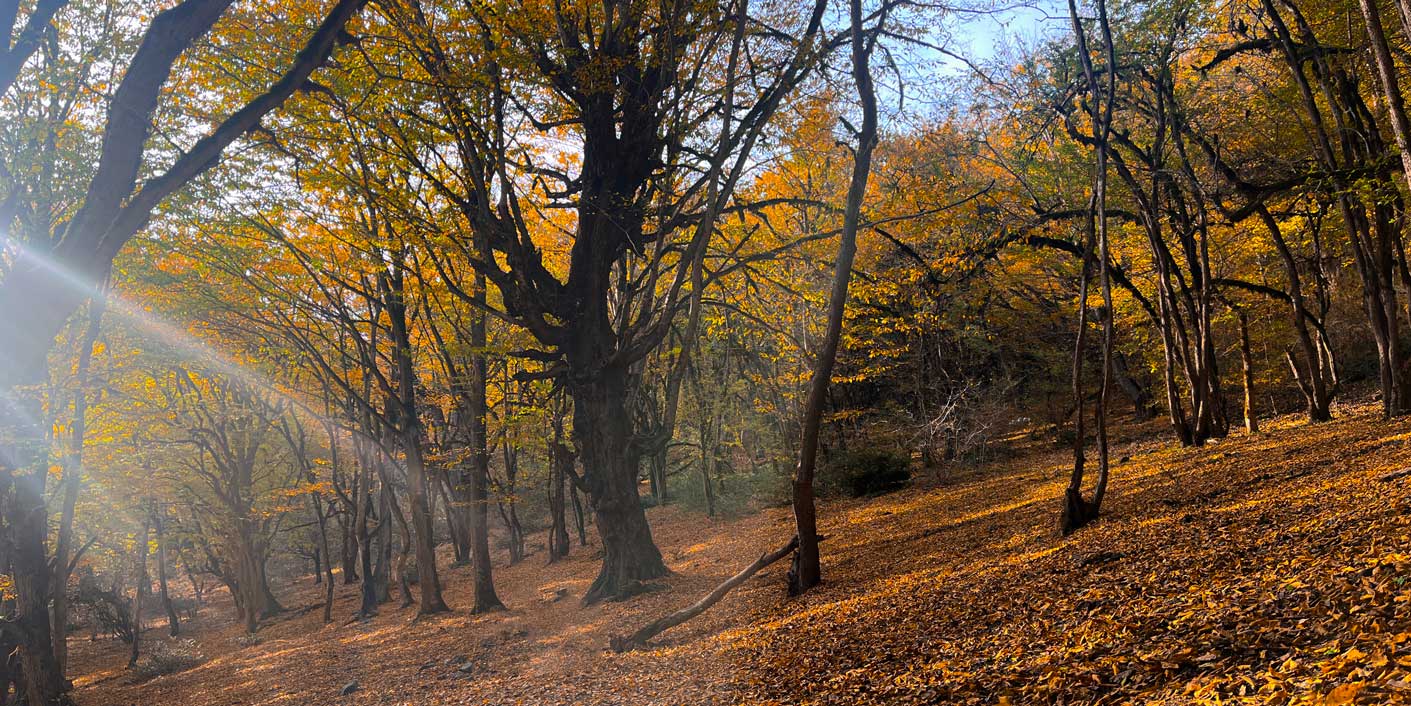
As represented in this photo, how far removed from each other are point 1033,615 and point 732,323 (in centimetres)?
1441

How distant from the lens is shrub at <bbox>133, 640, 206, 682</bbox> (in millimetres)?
16469

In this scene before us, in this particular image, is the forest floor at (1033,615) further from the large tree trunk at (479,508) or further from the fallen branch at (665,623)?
the large tree trunk at (479,508)

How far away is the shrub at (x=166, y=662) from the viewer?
16469 millimetres

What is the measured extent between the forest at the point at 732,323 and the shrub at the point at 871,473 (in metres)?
0.09

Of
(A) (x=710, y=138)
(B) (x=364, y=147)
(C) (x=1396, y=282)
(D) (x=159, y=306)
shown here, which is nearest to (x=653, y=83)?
(A) (x=710, y=138)

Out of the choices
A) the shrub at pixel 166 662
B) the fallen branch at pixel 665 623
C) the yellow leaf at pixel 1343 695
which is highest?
the yellow leaf at pixel 1343 695

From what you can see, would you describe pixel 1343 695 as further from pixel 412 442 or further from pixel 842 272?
pixel 412 442

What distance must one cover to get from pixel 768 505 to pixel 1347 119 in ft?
42.5

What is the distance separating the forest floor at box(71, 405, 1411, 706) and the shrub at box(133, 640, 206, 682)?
11.6 ft

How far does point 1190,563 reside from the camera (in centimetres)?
443

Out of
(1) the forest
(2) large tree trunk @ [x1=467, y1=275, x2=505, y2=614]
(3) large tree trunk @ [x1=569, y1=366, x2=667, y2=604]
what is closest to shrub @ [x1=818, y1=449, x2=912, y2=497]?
(1) the forest

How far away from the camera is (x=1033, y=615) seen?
4488mm

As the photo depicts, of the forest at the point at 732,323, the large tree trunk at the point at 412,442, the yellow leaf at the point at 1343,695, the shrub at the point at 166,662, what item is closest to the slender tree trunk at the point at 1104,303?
the forest at the point at 732,323

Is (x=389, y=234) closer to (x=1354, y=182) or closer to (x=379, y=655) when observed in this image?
(x=379, y=655)
